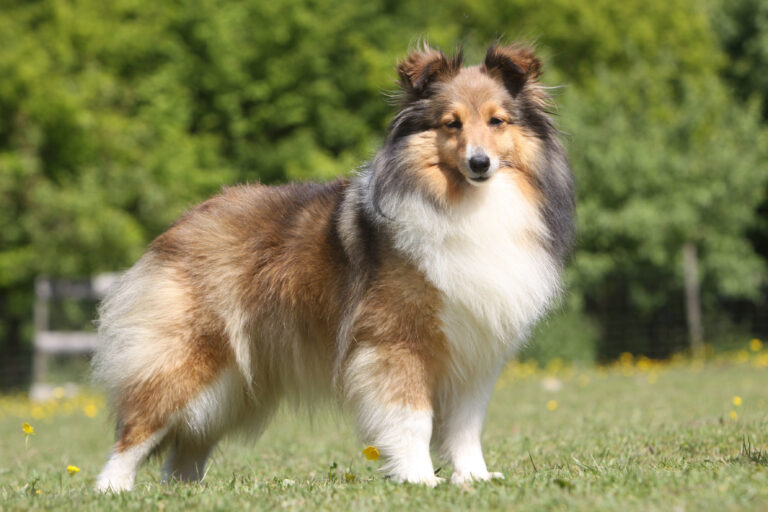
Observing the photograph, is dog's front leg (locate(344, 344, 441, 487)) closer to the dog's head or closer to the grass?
the grass

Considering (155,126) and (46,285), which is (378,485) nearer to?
(46,285)

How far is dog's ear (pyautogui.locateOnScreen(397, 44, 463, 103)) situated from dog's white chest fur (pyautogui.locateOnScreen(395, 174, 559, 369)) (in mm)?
653

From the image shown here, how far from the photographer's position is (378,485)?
14.7 ft

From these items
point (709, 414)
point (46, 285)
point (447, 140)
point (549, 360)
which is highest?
point (447, 140)

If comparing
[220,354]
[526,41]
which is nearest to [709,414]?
[526,41]

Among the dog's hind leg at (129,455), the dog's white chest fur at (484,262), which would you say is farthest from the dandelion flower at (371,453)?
the dog's hind leg at (129,455)

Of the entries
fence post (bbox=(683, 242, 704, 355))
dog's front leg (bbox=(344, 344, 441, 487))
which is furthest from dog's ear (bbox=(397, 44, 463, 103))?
fence post (bbox=(683, 242, 704, 355))

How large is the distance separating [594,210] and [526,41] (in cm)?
1410

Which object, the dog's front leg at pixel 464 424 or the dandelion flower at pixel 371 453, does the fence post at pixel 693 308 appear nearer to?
the dog's front leg at pixel 464 424

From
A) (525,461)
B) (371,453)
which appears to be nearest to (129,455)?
(371,453)

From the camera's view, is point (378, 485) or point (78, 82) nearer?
point (378, 485)

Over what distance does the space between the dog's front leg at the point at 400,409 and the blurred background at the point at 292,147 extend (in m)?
11.6

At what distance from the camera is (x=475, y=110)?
16.2 ft

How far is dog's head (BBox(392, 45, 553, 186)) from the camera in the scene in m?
4.89
